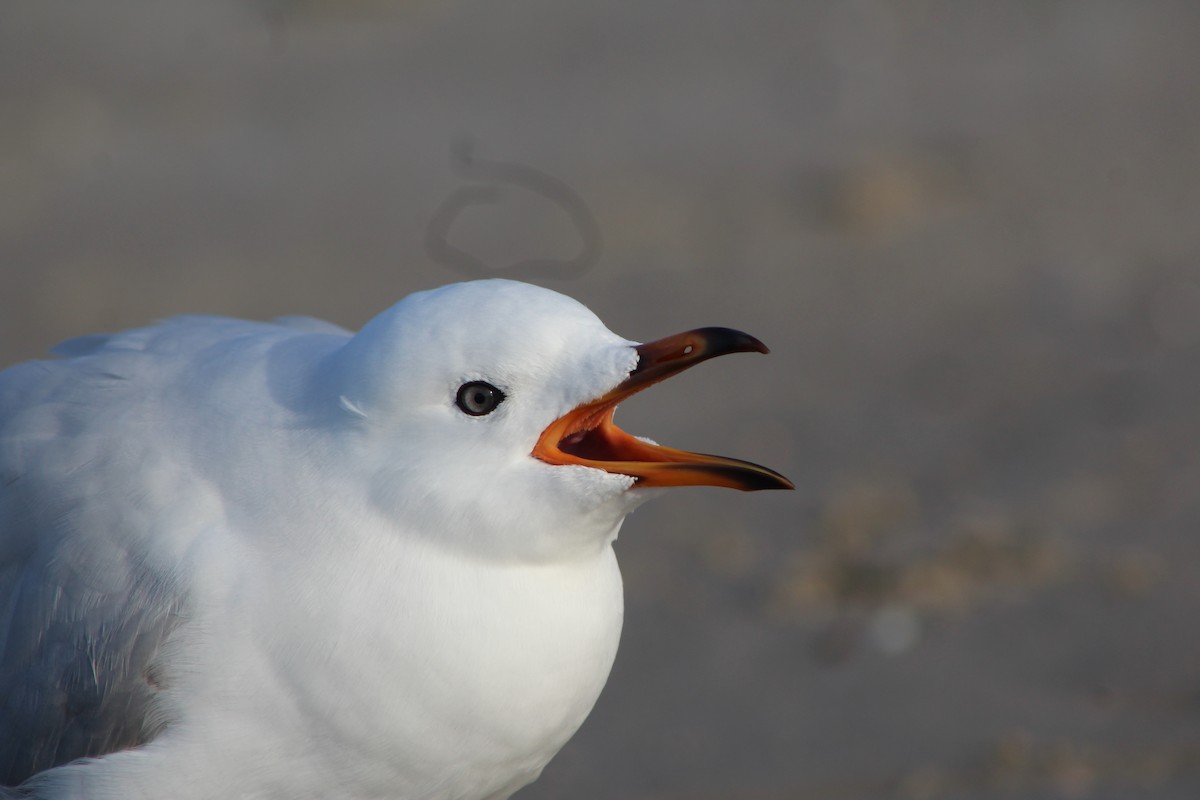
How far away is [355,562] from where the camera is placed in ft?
8.04

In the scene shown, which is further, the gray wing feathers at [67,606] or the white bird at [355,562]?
the gray wing feathers at [67,606]

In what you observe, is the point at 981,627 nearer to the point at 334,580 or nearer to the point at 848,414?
the point at 848,414

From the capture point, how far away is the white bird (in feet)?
7.86

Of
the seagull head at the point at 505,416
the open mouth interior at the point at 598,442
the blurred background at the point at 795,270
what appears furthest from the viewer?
the blurred background at the point at 795,270

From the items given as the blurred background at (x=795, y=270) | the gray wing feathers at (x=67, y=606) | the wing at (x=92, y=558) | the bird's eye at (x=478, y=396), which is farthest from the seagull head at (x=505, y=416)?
the blurred background at (x=795, y=270)

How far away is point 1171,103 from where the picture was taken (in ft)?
22.4

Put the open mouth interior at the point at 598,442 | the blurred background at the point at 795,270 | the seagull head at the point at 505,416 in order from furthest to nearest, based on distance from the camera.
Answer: the blurred background at the point at 795,270 < the open mouth interior at the point at 598,442 < the seagull head at the point at 505,416

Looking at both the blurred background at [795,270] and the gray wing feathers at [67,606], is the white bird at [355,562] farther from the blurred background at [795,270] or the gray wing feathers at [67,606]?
the blurred background at [795,270]

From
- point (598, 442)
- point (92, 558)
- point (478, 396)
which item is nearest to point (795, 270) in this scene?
point (598, 442)

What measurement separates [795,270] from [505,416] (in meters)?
3.98

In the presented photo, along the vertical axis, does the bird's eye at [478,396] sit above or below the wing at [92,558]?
above

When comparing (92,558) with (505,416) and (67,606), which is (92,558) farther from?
(505,416)

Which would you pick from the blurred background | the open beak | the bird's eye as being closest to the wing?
the bird's eye

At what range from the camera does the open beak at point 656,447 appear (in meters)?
2.39
